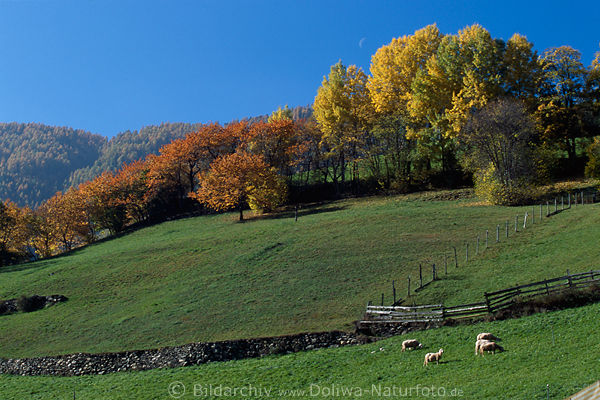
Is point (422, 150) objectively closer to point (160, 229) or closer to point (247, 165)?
point (247, 165)

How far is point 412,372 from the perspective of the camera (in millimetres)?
23109

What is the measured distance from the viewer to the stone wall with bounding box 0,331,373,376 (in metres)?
31.0

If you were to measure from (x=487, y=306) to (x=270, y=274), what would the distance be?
71.9 ft

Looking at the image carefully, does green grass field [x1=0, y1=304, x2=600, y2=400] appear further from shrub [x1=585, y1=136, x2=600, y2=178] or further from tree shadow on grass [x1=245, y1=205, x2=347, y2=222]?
tree shadow on grass [x1=245, y1=205, x2=347, y2=222]

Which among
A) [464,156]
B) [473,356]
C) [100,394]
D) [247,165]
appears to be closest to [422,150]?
[464,156]

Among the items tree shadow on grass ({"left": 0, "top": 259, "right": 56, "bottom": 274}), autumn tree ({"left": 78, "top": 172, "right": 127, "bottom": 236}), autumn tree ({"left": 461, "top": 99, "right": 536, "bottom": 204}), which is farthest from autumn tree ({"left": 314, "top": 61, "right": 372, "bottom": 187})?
tree shadow on grass ({"left": 0, "top": 259, "right": 56, "bottom": 274})

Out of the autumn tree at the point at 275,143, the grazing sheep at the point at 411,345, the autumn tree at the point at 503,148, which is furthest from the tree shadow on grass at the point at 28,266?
the autumn tree at the point at 503,148

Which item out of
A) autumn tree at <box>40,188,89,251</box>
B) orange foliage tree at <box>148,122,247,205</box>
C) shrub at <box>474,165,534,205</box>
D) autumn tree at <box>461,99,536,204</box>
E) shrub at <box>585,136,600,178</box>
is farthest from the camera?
orange foliage tree at <box>148,122,247,205</box>

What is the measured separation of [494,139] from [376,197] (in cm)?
2098

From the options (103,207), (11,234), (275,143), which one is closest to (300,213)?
(275,143)

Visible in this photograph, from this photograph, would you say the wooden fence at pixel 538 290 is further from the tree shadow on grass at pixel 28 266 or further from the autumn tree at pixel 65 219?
the autumn tree at pixel 65 219

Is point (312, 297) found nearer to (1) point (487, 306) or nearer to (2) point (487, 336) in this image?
(1) point (487, 306)

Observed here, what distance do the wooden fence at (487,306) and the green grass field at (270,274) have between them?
2582 millimetres

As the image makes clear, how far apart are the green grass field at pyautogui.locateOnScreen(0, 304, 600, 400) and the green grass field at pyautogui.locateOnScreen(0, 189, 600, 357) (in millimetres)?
4921
